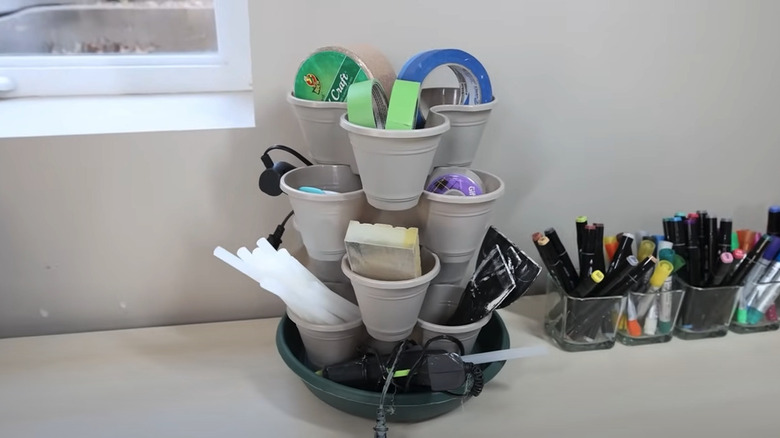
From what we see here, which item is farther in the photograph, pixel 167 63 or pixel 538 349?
pixel 167 63

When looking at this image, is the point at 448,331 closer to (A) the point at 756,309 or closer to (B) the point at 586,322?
(B) the point at 586,322

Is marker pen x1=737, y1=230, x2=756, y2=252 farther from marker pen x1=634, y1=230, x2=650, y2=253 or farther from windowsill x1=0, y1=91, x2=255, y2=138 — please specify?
windowsill x1=0, y1=91, x2=255, y2=138

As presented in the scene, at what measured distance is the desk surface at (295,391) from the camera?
642mm

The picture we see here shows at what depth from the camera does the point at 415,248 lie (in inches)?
22.1

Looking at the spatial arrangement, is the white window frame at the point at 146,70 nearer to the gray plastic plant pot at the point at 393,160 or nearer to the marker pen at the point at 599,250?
the gray plastic plant pot at the point at 393,160

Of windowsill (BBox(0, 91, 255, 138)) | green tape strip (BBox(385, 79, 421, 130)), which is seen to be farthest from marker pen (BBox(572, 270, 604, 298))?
windowsill (BBox(0, 91, 255, 138))

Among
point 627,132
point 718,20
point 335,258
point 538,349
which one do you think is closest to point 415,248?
point 335,258

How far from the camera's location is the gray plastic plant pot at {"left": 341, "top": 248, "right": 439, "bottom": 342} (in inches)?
22.3

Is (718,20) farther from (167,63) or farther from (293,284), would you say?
(167,63)

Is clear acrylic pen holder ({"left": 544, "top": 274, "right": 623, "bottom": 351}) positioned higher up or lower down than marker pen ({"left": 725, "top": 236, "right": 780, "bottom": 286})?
lower down

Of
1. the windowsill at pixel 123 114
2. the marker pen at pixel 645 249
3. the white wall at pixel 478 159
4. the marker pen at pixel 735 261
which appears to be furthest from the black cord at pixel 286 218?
the marker pen at pixel 735 261

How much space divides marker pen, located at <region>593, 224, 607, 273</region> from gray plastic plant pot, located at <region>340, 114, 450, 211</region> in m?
0.27

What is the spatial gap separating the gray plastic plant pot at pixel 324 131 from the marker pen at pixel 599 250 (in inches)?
12.1

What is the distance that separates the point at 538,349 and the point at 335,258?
0.25m
